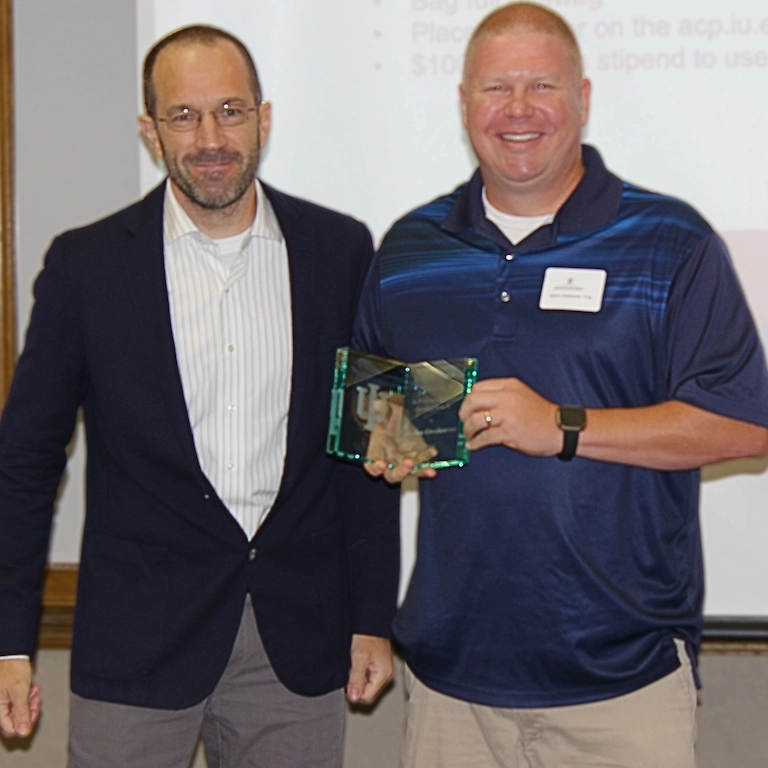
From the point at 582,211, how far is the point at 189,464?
89 cm

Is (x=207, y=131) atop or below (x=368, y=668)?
atop

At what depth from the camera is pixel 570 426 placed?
75.6 inches

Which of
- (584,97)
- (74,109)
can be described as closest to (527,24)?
(584,97)

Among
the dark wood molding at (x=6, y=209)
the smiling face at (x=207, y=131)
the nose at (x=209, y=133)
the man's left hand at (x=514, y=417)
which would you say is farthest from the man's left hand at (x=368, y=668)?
the dark wood molding at (x=6, y=209)

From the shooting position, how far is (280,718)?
222cm

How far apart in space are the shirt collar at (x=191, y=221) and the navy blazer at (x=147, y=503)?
0.03 meters

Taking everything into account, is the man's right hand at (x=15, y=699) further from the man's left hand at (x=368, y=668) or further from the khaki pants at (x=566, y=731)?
the khaki pants at (x=566, y=731)

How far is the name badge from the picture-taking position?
78.5 inches

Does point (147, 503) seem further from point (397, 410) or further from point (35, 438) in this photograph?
point (397, 410)

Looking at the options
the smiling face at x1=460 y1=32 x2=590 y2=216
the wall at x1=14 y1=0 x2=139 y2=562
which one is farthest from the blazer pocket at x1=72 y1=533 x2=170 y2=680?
the wall at x1=14 y1=0 x2=139 y2=562

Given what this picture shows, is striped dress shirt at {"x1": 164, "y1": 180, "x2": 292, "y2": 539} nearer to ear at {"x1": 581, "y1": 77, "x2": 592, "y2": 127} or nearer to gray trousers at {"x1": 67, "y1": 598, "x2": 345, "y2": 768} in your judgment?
gray trousers at {"x1": 67, "y1": 598, "x2": 345, "y2": 768}

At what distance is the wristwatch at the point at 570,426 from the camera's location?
192cm

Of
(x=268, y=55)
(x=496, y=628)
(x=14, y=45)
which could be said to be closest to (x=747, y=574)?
(x=496, y=628)

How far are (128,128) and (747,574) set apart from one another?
2.05 metres
